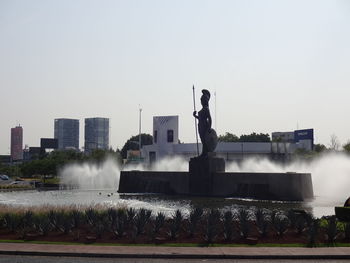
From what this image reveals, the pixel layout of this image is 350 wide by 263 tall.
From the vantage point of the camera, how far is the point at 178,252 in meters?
13.5

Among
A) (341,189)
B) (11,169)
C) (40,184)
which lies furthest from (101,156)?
(341,189)

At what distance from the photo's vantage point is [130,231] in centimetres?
1606

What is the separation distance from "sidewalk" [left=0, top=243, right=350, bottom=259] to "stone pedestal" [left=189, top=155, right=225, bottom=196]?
78.6 feet

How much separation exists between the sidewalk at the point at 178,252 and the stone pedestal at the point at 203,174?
24.0 m

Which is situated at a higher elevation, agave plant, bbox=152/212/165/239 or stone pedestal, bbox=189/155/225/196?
stone pedestal, bbox=189/155/225/196

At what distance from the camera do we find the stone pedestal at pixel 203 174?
3825cm

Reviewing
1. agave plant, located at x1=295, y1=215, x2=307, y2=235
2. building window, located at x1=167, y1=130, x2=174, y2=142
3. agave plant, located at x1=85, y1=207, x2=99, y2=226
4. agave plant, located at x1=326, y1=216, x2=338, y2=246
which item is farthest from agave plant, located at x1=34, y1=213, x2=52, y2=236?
building window, located at x1=167, y1=130, x2=174, y2=142

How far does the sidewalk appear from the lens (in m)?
13.2

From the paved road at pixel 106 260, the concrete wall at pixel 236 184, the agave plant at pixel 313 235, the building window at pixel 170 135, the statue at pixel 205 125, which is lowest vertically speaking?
the paved road at pixel 106 260

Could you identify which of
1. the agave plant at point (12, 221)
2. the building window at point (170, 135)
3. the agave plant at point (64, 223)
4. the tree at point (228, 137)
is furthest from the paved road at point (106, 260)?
the tree at point (228, 137)

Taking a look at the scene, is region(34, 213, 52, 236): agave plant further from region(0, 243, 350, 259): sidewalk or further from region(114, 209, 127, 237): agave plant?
region(114, 209, 127, 237): agave plant

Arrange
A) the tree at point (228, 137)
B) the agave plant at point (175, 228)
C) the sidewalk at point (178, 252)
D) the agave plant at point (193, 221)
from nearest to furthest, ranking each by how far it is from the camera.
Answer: the sidewalk at point (178, 252) < the agave plant at point (175, 228) < the agave plant at point (193, 221) < the tree at point (228, 137)

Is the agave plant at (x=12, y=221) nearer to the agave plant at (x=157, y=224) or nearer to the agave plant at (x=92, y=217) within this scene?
the agave plant at (x=92, y=217)

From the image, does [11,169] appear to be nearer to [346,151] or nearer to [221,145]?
[221,145]
